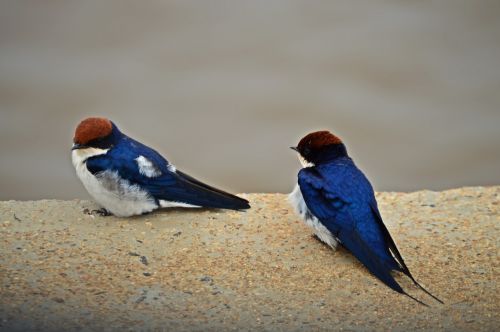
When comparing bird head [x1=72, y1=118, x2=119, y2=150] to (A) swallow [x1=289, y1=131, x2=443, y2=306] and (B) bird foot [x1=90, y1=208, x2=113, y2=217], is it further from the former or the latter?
(A) swallow [x1=289, y1=131, x2=443, y2=306]

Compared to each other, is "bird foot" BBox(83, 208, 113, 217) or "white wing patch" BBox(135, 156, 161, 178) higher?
"white wing patch" BBox(135, 156, 161, 178)

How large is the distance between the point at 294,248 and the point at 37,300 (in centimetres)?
142

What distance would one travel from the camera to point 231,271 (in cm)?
454

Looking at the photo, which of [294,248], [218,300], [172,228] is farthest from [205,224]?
[218,300]

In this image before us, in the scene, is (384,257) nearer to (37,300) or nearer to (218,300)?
(218,300)

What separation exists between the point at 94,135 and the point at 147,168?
0.34 metres

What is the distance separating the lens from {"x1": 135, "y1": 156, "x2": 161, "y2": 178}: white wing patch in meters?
5.15

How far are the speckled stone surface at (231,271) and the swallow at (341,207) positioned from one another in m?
0.10

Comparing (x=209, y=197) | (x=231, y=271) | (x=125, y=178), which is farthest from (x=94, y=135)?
(x=231, y=271)

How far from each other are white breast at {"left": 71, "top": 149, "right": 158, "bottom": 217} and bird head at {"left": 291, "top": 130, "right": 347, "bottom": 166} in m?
0.88

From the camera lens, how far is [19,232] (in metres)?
4.86

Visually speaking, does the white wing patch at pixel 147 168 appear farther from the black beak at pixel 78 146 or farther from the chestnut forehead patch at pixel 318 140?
the chestnut forehead patch at pixel 318 140

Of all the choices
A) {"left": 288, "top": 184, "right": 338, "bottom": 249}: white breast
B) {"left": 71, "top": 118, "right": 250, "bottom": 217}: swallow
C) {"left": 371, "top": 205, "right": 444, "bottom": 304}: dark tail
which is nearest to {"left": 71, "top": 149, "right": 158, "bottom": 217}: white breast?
{"left": 71, "top": 118, "right": 250, "bottom": 217}: swallow

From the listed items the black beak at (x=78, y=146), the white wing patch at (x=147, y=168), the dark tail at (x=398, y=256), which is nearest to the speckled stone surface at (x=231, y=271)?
the dark tail at (x=398, y=256)
